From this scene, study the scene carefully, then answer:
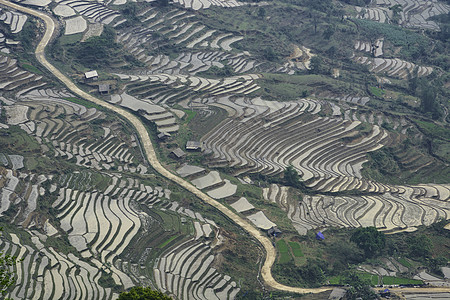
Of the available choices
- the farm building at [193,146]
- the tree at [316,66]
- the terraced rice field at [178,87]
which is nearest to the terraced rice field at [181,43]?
the terraced rice field at [178,87]

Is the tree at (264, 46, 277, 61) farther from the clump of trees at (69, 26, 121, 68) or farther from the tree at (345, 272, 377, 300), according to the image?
the tree at (345, 272, 377, 300)

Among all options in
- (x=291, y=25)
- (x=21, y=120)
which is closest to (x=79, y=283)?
(x=21, y=120)

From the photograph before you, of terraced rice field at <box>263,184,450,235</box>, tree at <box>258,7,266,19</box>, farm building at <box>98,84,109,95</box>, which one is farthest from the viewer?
tree at <box>258,7,266,19</box>

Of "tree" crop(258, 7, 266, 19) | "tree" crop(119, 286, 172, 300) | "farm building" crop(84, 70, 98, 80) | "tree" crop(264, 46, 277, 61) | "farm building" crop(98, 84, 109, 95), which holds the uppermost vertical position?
"tree" crop(258, 7, 266, 19)

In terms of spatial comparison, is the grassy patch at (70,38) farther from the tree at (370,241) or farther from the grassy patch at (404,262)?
the grassy patch at (404,262)

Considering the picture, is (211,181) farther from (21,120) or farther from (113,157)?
(21,120)

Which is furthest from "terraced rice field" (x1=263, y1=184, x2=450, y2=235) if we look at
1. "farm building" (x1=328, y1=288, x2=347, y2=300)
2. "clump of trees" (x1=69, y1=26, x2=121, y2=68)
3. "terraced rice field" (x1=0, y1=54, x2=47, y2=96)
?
"terraced rice field" (x1=0, y1=54, x2=47, y2=96)

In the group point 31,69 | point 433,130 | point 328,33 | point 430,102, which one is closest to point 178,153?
point 31,69
